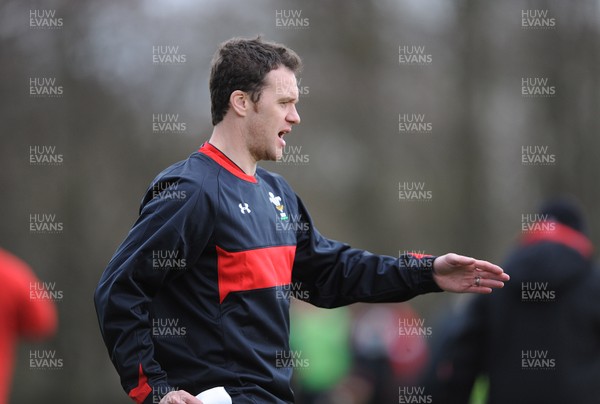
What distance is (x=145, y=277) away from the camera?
3588mm

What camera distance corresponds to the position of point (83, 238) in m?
18.9

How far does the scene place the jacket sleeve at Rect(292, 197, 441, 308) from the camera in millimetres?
4324

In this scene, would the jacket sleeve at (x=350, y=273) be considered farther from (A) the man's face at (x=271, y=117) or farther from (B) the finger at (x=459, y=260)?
(A) the man's face at (x=271, y=117)

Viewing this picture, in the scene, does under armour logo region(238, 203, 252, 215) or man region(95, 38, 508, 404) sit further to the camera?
under armour logo region(238, 203, 252, 215)

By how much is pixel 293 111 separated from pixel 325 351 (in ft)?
21.8

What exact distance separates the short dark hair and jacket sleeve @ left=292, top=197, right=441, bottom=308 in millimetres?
668

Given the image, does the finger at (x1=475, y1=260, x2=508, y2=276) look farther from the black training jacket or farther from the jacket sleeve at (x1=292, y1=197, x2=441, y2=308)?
the black training jacket

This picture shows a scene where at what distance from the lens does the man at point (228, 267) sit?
3.55 metres

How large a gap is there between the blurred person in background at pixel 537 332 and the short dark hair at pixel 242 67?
2.10 meters

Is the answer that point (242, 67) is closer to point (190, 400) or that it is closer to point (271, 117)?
point (271, 117)

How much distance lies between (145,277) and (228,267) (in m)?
0.34

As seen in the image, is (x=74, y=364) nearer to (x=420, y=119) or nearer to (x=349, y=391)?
(x=420, y=119)

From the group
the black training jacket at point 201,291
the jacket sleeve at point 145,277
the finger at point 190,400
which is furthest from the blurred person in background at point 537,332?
the finger at point 190,400

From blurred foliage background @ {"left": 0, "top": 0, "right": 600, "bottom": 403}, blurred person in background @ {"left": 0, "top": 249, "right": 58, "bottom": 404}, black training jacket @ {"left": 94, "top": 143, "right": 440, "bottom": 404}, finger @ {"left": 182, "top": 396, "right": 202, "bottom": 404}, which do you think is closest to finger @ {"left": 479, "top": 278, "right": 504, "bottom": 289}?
black training jacket @ {"left": 94, "top": 143, "right": 440, "bottom": 404}
